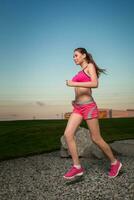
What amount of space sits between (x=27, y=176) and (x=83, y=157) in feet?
9.84

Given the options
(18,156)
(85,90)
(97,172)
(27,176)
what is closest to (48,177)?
(27,176)

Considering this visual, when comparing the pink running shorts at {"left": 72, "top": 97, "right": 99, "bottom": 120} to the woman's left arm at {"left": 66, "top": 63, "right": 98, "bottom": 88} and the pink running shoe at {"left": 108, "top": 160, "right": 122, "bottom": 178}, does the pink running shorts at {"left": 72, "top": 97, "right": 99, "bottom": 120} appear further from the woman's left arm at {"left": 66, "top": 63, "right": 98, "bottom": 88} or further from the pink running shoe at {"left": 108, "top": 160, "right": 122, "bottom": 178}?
the pink running shoe at {"left": 108, "top": 160, "right": 122, "bottom": 178}

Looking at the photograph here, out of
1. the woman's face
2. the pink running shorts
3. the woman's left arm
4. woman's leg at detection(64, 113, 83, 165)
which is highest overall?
the woman's face

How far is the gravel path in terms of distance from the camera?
234 inches

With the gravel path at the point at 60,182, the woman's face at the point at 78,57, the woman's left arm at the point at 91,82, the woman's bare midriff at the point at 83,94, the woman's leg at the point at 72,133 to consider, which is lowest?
the gravel path at the point at 60,182

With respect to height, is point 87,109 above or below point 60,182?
above

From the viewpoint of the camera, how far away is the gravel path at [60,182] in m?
5.94

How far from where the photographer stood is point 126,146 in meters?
10.8

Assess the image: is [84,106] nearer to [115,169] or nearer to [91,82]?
[91,82]

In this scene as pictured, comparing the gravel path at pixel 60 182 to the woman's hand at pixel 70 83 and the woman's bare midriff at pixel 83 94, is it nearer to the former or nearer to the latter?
the woman's bare midriff at pixel 83 94

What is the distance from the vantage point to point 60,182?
693 centimetres

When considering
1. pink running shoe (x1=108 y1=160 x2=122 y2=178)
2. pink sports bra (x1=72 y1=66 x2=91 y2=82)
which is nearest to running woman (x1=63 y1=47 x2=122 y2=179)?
pink sports bra (x1=72 y1=66 x2=91 y2=82)

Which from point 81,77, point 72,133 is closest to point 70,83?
point 81,77

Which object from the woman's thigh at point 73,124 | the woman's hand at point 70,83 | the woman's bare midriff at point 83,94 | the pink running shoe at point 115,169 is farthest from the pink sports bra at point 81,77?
the pink running shoe at point 115,169
